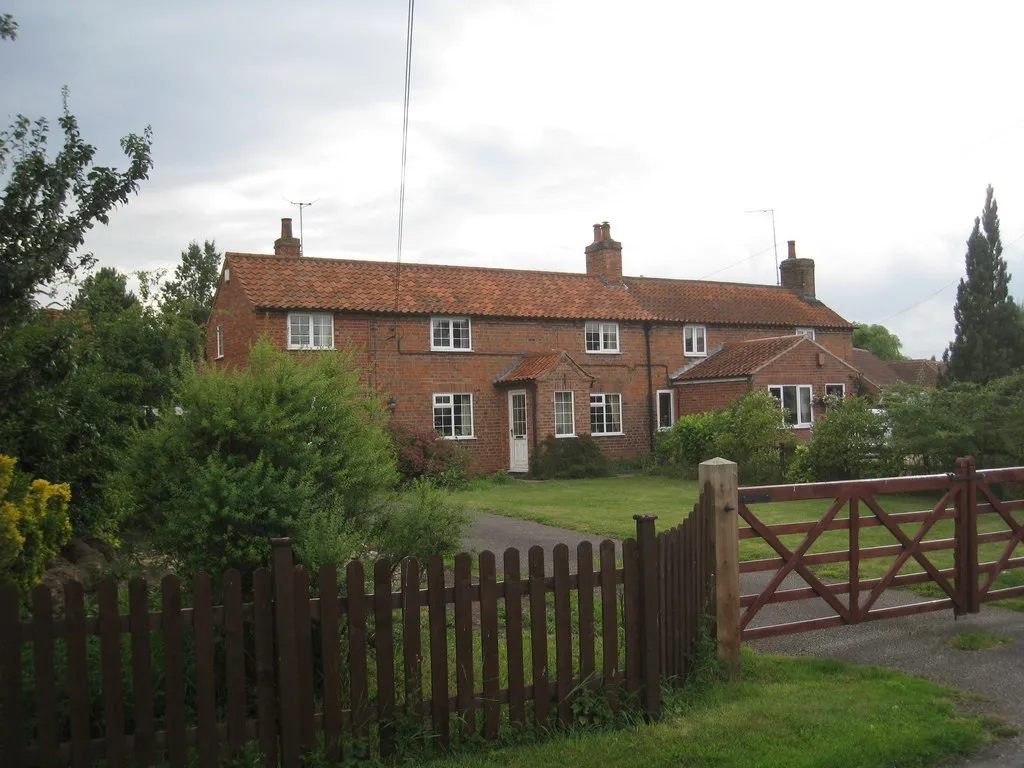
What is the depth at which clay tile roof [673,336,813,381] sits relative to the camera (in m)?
30.8

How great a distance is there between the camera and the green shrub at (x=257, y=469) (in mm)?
6016

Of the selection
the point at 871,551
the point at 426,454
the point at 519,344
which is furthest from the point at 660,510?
the point at 519,344

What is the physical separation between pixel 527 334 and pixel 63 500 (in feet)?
78.9

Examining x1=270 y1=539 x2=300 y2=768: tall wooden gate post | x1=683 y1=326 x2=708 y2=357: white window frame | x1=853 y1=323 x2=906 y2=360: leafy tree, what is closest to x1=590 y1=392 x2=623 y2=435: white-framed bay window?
x1=683 y1=326 x2=708 y2=357: white window frame

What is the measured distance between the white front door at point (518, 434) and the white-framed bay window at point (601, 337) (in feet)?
11.9

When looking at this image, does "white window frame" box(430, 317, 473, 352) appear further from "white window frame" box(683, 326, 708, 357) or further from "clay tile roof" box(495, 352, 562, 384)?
"white window frame" box(683, 326, 708, 357)

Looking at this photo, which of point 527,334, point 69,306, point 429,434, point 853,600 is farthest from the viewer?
point 527,334

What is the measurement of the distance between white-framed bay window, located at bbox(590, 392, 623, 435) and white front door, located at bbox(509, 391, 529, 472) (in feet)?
8.83

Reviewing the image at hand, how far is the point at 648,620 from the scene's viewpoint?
18.9ft

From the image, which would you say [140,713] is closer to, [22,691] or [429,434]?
[22,691]

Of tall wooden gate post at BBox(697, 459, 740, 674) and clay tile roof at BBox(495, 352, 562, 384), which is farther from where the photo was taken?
clay tile roof at BBox(495, 352, 562, 384)

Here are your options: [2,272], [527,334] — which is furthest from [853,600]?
[527,334]

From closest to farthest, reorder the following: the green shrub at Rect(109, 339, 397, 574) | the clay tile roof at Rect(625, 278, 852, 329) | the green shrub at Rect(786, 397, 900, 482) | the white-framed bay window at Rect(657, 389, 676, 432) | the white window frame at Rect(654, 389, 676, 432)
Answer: the green shrub at Rect(109, 339, 397, 574) → the green shrub at Rect(786, 397, 900, 482) → the white window frame at Rect(654, 389, 676, 432) → the white-framed bay window at Rect(657, 389, 676, 432) → the clay tile roof at Rect(625, 278, 852, 329)

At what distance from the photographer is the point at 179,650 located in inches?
176
